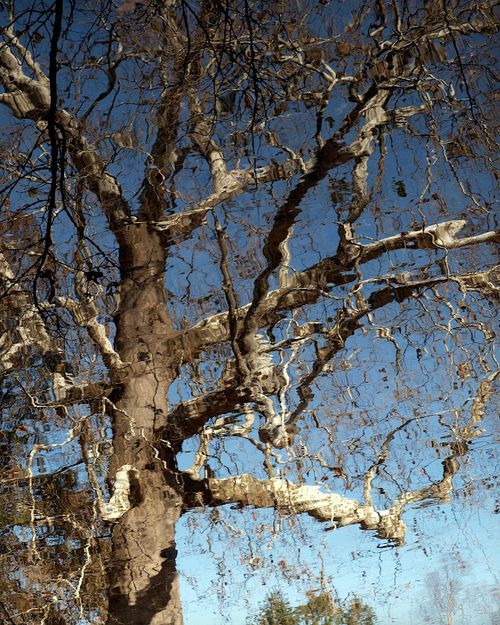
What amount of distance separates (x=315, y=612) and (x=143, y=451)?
1.13m

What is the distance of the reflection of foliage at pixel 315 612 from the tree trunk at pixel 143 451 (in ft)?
1.63

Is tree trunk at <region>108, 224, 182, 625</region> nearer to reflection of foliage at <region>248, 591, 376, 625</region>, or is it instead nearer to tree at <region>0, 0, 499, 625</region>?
tree at <region>0, 0, 499, 625</region>

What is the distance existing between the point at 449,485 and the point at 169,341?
62.1 inches

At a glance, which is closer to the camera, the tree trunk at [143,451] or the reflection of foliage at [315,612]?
the tree trunk at [143,451]

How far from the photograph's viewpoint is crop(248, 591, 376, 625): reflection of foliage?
3045 mm

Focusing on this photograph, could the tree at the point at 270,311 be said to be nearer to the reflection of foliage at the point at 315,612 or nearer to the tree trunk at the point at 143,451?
the tree trunk at the point at 143,451

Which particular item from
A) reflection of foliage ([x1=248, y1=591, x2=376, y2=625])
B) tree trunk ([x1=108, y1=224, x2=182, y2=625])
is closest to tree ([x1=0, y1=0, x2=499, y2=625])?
tree trunk ([x1=108, y1=224, x2=182, y2=625])

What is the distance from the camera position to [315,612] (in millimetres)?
3055

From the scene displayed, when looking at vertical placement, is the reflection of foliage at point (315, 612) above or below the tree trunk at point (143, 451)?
below

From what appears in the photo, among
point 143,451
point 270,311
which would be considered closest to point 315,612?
point 143,451

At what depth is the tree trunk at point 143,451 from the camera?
9.13 ft

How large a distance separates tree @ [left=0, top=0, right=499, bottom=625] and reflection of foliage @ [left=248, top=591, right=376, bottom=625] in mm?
388

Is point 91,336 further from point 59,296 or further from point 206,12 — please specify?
point 206,12

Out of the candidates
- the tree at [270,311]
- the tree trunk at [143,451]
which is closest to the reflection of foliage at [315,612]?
the tree at [270,311]
